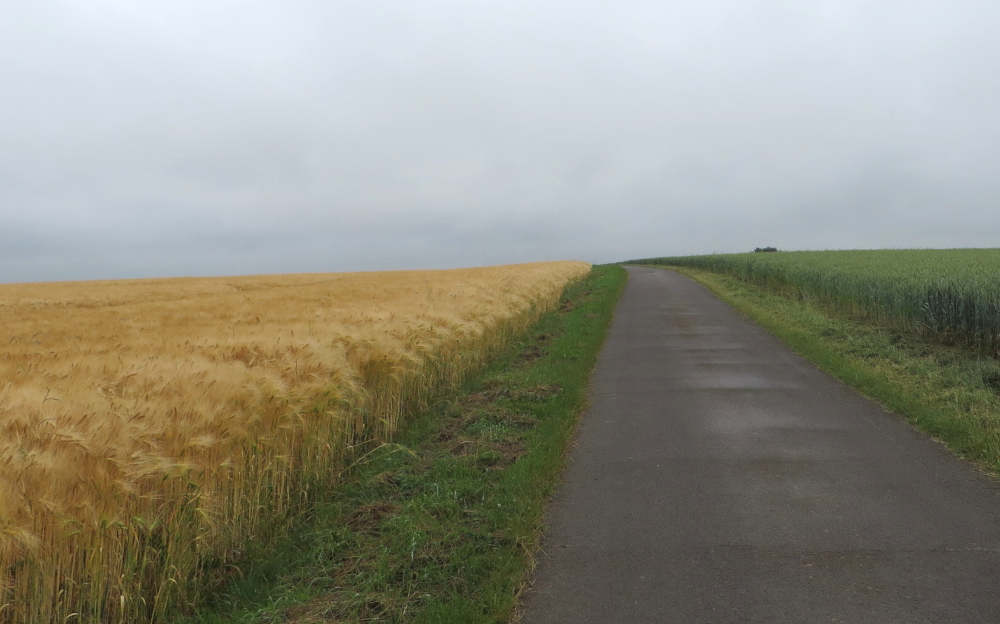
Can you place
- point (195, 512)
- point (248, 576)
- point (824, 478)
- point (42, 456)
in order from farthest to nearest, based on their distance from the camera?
point (824, 478) → point (248, 576) → point (195, 512) → point (42, 456)

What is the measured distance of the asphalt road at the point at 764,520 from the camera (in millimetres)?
3777

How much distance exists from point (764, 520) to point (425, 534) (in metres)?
2.53

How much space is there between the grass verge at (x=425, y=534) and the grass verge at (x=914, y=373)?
4.04 metres

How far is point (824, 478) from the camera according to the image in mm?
5805

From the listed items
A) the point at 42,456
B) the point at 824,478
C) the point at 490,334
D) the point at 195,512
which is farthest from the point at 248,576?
the point at 490,334

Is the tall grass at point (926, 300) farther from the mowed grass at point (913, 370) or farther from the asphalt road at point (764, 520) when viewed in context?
the asphalt road at point (764, 520)

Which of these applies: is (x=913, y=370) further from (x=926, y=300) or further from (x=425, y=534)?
(x=425, y=534)

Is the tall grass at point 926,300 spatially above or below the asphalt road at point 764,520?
above

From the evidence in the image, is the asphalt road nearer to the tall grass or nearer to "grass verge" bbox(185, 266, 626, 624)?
"grass verge" bbox(185, 266, 626, 624)

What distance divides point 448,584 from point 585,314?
15.4 meters

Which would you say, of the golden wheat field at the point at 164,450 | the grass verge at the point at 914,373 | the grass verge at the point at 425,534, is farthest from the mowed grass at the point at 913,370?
the golden wheat field at the point at 164,450

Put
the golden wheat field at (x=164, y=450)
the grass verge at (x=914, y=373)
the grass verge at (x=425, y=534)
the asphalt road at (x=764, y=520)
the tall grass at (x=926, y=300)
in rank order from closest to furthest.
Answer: the golden wheat field at (x=164, y=450) < the asphalt road at (x=764, y=520) < the grass verge at (x=425, y=534) < the grass verge at (x=914, y=373) < the tall grass at (x=926, y=300)

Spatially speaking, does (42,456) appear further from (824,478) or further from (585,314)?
(585,314)

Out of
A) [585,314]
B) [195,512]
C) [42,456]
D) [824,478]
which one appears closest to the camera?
[42,456]
